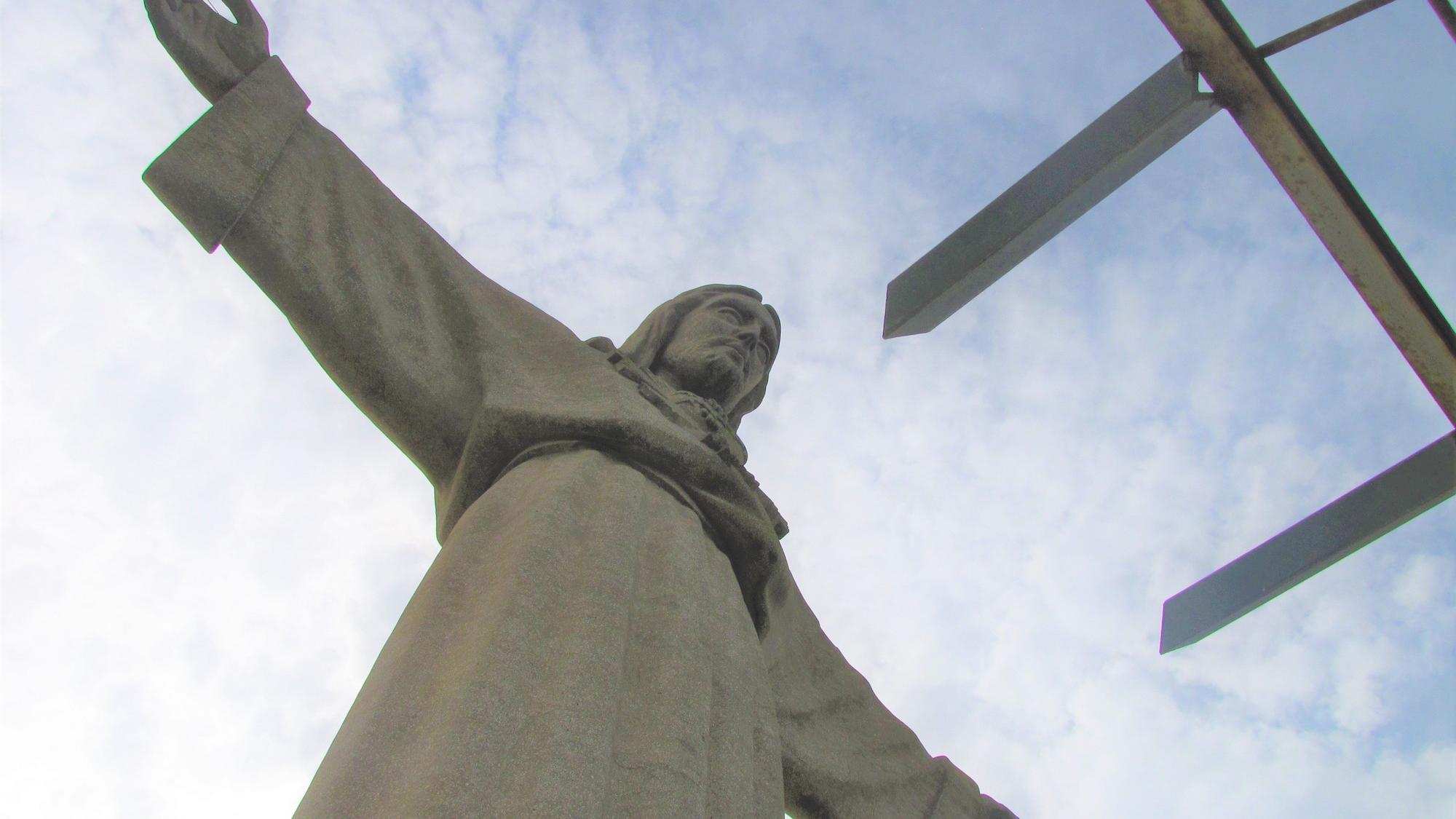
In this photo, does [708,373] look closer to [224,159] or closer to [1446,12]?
[224,159]

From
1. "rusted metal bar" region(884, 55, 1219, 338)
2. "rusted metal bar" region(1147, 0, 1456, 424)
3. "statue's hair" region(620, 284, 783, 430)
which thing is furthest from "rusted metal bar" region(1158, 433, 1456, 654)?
"statue's hair" region(620, 284, 783, 430)

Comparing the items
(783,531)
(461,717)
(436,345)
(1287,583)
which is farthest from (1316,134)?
(461,717)

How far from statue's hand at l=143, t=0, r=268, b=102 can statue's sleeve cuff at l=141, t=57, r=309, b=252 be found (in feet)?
0.18

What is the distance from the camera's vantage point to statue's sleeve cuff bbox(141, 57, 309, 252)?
417 cm

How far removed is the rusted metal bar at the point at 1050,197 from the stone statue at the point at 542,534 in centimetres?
94

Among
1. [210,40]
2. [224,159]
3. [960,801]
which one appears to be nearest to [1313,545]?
[960,801]

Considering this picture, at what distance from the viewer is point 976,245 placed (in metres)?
5.45

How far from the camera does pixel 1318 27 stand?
4758 mm

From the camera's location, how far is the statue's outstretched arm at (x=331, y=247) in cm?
433

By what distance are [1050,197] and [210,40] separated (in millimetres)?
3344

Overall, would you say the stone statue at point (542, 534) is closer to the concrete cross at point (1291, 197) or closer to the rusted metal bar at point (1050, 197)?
the rusted metal bar at point (1050, 197)

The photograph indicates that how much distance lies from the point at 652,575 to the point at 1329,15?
3.39 m

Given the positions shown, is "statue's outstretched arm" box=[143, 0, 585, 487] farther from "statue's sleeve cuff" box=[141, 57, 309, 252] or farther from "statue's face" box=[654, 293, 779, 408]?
"statue's face" box=[654, 293, 779, 408]

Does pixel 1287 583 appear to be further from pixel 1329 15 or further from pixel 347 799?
pixel 347 799
